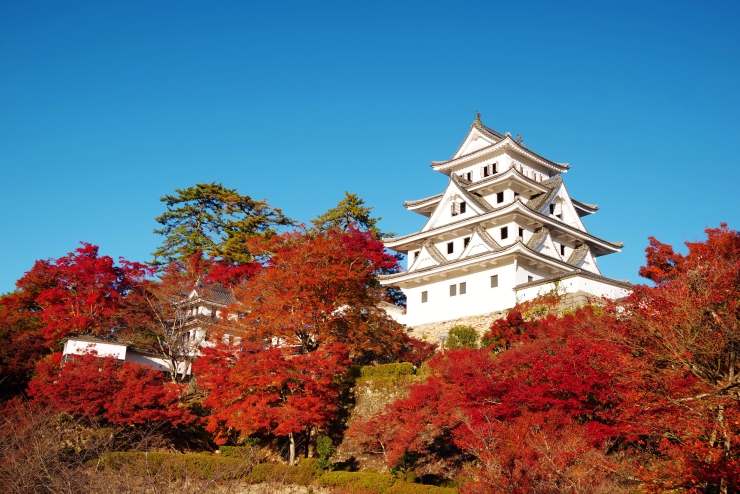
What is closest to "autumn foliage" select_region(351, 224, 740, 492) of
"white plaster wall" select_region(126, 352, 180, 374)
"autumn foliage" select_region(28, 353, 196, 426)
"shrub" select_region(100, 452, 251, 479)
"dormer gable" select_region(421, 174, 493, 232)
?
"shrub" select_region(100, 452, 251, 479)

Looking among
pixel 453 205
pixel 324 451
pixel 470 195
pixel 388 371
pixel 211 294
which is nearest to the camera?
pixel 324 451

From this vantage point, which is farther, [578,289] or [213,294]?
[213,294]

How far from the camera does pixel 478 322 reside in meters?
30.6

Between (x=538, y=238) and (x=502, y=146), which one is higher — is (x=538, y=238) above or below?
below

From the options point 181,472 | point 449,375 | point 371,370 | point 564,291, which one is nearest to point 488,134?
point 564,291

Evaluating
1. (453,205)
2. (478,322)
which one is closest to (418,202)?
(453,205)

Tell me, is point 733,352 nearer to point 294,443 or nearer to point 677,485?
point 677,485

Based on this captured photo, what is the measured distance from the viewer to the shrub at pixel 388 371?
25625 mm

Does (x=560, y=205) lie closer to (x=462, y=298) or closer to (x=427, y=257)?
(x=427, y=257)

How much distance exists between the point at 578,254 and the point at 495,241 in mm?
5025

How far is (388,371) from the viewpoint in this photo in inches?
1019

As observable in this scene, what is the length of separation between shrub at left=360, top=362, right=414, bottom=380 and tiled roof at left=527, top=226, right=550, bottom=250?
10.2 meters

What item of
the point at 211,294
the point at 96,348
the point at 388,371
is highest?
the point at 211,294

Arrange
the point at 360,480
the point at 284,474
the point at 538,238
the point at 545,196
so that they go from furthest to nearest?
the point at 545,196 < the point at 538,238 < the point at 284,474 < the point at 360,480
